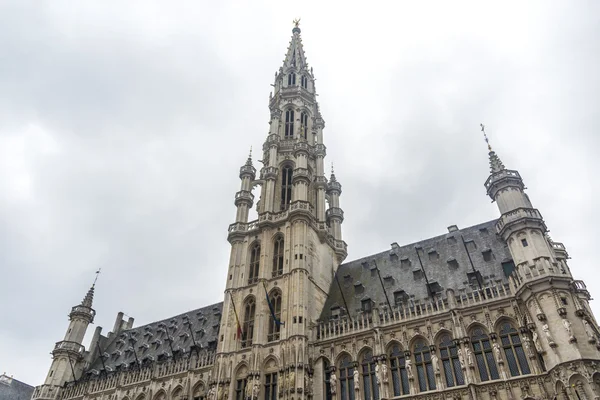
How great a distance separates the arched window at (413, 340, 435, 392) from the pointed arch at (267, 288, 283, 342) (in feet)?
40.6

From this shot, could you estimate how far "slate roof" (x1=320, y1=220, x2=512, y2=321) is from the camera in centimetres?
3928

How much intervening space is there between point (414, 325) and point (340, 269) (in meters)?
15.8

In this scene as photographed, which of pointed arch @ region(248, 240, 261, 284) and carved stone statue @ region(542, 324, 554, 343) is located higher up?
pointed arch @ region(248, 240, 261, 284)

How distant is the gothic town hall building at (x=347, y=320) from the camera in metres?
31.5

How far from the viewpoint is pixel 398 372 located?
115 feet

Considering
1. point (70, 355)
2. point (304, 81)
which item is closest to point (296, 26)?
point (304, 81)

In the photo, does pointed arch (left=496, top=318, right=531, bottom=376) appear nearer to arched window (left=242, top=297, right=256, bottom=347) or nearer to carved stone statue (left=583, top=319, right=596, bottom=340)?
carved stone statue (left=583, top=319, right=596, bottom=340)

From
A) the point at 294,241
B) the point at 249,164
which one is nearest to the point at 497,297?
the point at 294,241

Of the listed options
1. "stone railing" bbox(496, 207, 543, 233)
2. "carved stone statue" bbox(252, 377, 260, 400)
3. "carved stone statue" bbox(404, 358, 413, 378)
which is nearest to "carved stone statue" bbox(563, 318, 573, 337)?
"stone railing" bbox(496, 207, 543, 233)

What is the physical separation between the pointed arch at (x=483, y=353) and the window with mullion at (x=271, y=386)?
53.5ft

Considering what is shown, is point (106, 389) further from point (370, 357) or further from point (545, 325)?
point (545, 325)

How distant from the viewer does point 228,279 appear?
4753 centimetres

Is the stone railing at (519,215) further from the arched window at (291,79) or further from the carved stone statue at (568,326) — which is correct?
the arched window at (291,79)

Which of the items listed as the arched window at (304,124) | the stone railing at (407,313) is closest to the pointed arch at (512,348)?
the stone railing at (407,313)
